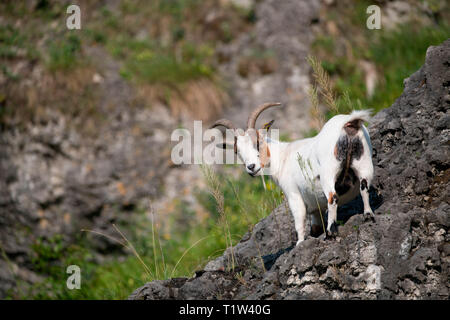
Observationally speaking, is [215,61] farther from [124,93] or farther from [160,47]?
[124,93]

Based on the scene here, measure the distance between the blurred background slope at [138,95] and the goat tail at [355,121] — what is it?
16.8ft

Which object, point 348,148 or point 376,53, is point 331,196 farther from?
point 376,53

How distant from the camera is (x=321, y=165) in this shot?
14.5ft

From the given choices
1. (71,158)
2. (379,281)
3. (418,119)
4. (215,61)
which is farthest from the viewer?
(215,61)

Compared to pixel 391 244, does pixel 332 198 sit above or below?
above

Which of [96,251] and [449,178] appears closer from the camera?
[449,178]

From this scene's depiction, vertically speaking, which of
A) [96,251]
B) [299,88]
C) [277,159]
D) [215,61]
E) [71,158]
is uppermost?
[215,61]

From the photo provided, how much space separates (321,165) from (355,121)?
0.49 meters

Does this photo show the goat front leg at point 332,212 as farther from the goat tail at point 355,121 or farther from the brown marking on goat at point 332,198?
the goat tail at point 355,121

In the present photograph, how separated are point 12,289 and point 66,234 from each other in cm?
146

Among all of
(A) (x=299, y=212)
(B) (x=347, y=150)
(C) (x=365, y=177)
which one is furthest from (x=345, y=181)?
(A) (x=299, y=212)

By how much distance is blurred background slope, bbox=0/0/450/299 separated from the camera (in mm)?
10109

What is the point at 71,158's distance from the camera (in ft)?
34.9

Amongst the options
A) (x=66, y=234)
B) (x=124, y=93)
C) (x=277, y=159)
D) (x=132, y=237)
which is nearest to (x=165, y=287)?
(x=277, y=159)
